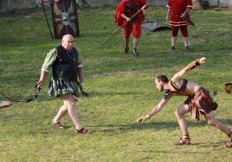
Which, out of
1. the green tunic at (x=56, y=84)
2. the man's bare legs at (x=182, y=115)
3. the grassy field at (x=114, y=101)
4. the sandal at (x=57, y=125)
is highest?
the green tunic at (x=56, y=84)

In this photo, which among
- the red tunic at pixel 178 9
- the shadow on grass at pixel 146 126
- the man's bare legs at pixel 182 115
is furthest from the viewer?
the red tunic at pixel 178 9

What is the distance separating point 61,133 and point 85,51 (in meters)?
6.93

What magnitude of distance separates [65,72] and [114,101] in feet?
6.97

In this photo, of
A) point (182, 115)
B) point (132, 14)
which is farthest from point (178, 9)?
point (182, 115)

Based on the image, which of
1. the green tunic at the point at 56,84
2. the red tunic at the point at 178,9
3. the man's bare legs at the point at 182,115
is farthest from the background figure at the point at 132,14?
the man's bare legs at the point at 182,115

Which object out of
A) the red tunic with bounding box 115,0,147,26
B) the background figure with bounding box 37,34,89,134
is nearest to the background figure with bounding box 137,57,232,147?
the background figure with bounding box 37,34,89,134

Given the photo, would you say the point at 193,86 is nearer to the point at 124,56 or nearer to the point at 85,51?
the point at 124,56

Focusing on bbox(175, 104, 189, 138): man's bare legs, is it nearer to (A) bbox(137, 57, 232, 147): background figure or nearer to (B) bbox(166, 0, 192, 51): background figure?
(A) bbox(137, 57, 232, 147): background figure

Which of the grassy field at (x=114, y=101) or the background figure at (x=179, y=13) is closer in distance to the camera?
the grassy field at (x=114, y=101)

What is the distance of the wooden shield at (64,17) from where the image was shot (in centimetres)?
1759

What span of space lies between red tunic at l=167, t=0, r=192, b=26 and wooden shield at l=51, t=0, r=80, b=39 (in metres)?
3.71

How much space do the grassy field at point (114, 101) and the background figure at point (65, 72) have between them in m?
0.45

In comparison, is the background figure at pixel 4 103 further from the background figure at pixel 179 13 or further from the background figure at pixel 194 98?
the background figure at pixel 179 13

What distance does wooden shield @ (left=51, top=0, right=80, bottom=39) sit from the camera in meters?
17.6
